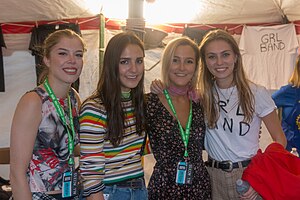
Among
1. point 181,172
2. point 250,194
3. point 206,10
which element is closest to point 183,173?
point 181,172

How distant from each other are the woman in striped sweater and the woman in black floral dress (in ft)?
0.37

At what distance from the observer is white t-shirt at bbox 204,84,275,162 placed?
1654mm

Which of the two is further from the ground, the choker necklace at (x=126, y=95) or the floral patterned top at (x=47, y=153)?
the choker necklace at (x=126, y=95)

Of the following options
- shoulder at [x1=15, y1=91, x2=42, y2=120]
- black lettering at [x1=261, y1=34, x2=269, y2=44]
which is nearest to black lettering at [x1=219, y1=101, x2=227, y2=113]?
shoulder at [x1=15, y1=91, x2=42, y2=120]

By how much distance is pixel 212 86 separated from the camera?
179cm

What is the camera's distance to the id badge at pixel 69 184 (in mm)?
1343

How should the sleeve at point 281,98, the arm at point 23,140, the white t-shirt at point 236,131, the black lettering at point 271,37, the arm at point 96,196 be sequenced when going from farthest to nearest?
the black lettering at point 271,37 → the sleeve at point 281,98 → the white t-shirt at point 236,131 → the arm at point 96,196 → the arm at point 23,140

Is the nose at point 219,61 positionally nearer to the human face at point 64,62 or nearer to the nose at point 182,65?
the nose at point 182,65

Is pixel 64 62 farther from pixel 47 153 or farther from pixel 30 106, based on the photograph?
pixel 47 153

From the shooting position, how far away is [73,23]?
8.58ft

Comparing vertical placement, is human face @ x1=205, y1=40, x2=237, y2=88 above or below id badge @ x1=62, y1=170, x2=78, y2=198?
above

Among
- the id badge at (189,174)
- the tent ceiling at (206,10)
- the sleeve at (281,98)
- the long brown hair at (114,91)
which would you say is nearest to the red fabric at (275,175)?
the id badge at (189,174)

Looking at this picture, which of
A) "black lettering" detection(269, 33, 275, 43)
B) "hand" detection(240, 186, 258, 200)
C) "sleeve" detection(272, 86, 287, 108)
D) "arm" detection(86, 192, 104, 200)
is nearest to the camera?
"arm" detection(86, 192, 104, 200)

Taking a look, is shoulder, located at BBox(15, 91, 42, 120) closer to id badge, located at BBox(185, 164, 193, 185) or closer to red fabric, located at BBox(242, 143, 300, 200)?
id badge, located at BBox(185, 164, 193, 185)
